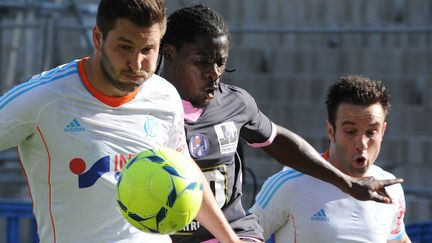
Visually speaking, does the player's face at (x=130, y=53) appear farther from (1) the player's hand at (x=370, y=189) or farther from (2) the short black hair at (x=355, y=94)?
(2) the short black hair at (x=355, y=94)

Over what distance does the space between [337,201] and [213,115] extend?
38.6 inches

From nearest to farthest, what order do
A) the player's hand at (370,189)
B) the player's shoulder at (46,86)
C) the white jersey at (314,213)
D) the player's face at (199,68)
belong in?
1. the player's shoulder at (46,86)
2. the player's face at (199,68)
3. the player's hand at (370,189)
4. the white jersey at (314,213)

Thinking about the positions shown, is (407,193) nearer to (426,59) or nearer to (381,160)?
(381,160)

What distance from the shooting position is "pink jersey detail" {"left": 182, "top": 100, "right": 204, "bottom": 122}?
15.9ft

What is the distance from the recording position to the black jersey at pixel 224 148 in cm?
489

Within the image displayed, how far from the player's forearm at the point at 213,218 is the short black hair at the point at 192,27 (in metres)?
0.88

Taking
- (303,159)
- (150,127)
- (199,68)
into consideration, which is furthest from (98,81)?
(303,159)

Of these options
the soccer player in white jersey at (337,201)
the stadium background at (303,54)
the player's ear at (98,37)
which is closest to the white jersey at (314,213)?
the soccer player in white jersey at (337,201)

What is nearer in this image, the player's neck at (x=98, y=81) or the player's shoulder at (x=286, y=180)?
the player's neck at (x=98, y=81)

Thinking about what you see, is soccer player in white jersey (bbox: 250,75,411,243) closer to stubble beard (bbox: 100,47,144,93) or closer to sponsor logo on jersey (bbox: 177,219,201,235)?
sponsor logo on jersey (bbox: 177,219,201,235)

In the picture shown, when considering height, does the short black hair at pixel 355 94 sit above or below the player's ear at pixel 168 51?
below

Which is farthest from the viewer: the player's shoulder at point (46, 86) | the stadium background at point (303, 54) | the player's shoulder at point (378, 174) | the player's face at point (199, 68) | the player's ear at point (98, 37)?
the stadium background at point (303, 54)

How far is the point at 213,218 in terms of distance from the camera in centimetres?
434

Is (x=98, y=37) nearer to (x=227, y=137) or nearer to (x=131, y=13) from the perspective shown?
(x=131, y=13)
